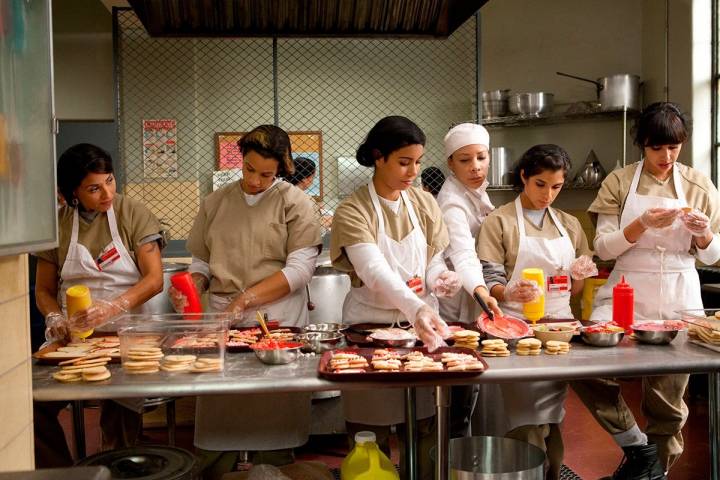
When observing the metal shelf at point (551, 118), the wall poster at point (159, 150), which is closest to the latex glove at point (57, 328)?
the wall poster at point (159, 150)

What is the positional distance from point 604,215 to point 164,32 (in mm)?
2510

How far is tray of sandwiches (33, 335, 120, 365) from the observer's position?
2.62 metres

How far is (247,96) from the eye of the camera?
7570 millimetres

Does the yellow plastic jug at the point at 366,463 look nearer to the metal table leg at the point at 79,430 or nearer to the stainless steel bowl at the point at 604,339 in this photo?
the stainless steel bowl at the point at 604,339

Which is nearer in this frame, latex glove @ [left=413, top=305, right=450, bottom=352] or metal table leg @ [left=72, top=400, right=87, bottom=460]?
latex glove @ [left=413, top=305, right=450, bottom=352]

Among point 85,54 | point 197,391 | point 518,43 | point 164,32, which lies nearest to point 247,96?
point 85,54

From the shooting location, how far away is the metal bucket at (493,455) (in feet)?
9.55

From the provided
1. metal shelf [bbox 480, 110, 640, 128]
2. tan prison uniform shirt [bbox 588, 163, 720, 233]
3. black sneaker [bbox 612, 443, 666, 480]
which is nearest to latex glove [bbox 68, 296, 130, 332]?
tan prison uniform shirt [bbox 588, 163, 720, 233]

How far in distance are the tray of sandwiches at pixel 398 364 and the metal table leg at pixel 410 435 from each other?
0.77 feet

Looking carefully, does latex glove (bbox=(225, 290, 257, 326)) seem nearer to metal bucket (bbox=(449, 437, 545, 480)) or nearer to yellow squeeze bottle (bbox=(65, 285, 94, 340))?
yellow squeeze bottle (bbox=(65, 285, 94, 340))

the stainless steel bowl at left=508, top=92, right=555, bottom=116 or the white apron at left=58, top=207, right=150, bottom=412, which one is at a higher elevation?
the stainless steel bowl at left=508, top=92, right=555, bottom=116

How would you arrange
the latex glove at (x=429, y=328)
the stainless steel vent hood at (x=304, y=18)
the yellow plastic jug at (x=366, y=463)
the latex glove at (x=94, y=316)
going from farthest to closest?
the stainless steel vent hood at (x=304, y=18) < the latex glove at (x=94, y=316) < the yellow plastic jug at (x=366, y=463) < the latex glove at (x=429, y=328)

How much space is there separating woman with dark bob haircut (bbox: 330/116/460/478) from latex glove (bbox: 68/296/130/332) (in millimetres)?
903

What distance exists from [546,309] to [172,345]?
1.64m
